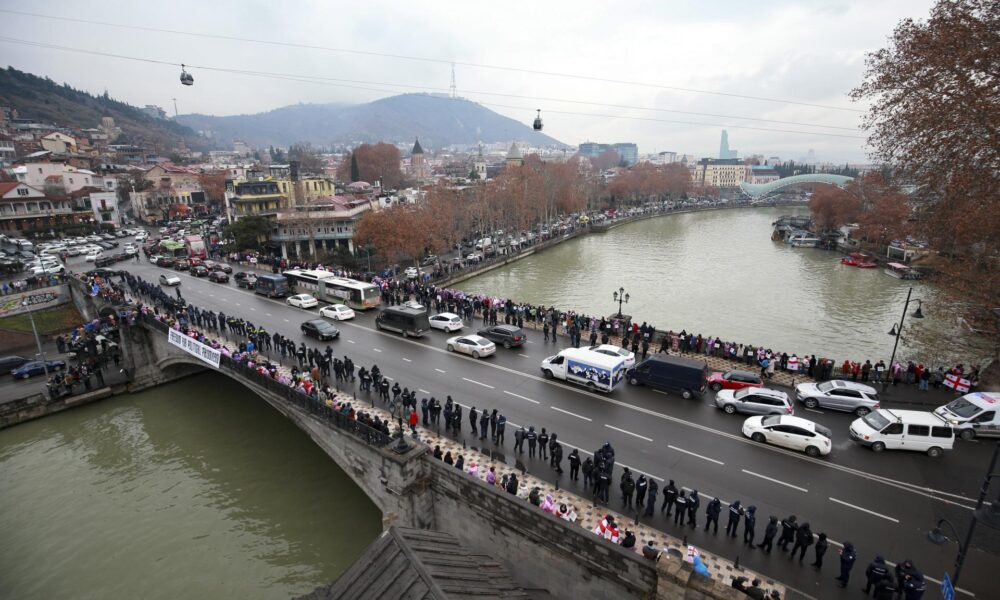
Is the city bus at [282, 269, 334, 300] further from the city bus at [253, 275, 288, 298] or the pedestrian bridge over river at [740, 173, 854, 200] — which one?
the pedestrian bridge over river at [740, 173, 854, 200]

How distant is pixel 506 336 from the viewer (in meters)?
22.0

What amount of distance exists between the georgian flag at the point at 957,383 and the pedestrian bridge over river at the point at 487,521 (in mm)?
14641

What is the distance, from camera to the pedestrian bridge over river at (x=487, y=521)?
9.20m

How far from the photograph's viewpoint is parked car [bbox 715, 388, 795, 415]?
585 inches

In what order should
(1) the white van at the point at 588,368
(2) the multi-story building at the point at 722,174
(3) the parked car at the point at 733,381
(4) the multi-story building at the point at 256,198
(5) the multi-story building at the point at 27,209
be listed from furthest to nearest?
(2) the multi-story building at the point at 722,174 < (5) the multi-story building at the point at 27,209 < (4) the multi-story building at the point at 256,198 < (1) the white van at the point at 588,368 < (3) the parked car at the point at 733,381

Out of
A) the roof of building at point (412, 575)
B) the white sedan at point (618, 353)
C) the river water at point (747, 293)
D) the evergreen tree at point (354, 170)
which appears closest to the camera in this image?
the roof of building at point (412, 575)

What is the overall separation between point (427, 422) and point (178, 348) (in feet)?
52.8

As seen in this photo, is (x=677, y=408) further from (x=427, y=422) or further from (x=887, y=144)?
(x=887, y=144)

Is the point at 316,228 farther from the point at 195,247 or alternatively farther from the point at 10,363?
the point at 10,363

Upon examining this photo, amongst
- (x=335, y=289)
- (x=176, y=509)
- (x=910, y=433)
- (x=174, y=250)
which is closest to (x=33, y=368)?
(x=335, y=289)

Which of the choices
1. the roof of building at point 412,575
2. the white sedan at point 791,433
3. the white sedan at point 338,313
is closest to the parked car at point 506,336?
the white sedan at point 338,313

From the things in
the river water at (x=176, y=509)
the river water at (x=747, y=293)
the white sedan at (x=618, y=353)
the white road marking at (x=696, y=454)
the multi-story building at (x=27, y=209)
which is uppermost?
the multi-story building at (x=27, y=209)

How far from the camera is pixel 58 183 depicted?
6700 centimetres

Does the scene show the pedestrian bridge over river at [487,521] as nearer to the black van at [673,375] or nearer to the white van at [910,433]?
the white van at [910,433]
